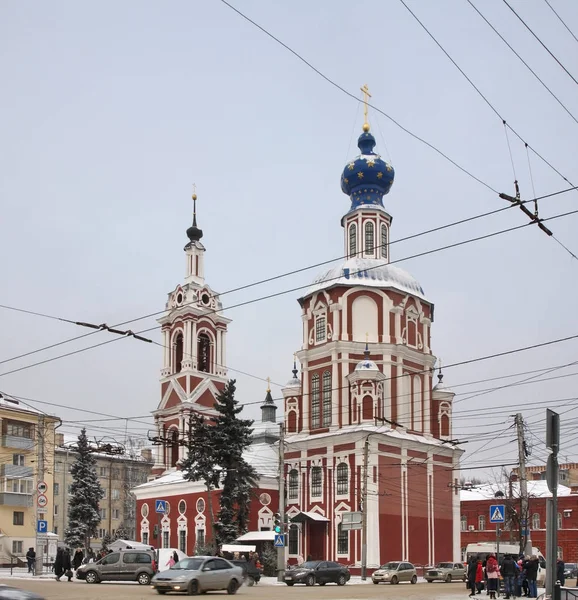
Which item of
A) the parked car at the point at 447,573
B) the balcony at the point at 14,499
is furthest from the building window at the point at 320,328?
the balcony at the point at 14,499

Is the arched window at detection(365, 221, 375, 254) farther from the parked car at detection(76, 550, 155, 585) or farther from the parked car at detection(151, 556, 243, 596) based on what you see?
the parked car at detection(151, 556, 243, 596)

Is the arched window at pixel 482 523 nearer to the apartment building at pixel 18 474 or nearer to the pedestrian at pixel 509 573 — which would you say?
the apartment building at pixel 18 474

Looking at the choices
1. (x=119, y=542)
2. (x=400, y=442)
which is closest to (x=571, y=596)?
(x=119, y=542)

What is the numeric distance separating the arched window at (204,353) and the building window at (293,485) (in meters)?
12.7

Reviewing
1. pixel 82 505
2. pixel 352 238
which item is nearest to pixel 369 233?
pixel 352 238

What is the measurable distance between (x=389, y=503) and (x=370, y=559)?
3734 mm

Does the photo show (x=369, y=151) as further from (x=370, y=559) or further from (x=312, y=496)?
(x=370, y=559)

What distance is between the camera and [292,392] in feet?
204

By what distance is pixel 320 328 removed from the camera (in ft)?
199

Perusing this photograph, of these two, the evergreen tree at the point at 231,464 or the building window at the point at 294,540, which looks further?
the building window at the point at 294,540

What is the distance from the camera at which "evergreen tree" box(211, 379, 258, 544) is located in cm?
5084

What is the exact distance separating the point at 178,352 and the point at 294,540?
62.9 ft

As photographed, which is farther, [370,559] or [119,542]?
[370,559]

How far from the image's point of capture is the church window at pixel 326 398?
58.5 m
